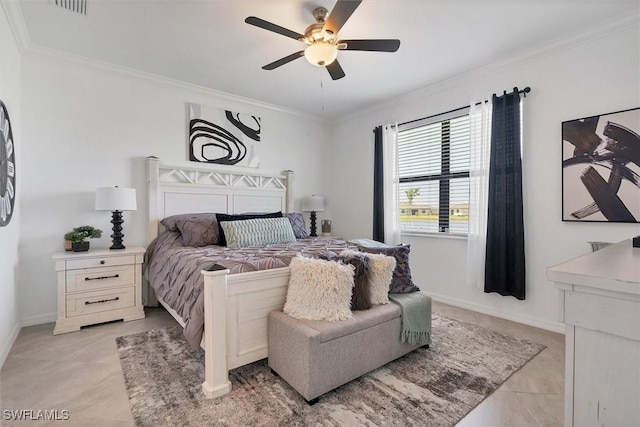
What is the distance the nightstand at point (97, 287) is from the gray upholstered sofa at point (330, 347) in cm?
183

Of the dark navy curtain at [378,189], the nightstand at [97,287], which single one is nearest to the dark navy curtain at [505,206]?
the dark navy curtain at [378,189]

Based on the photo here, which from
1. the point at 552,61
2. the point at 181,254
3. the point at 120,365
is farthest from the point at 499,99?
the point at 120,365

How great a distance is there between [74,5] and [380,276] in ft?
10.2

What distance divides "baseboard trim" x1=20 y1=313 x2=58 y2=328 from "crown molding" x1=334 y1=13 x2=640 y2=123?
4610mm

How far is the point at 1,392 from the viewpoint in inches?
70.5

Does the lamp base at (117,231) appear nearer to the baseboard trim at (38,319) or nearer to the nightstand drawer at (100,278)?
the nightstand drawer at (100,278)

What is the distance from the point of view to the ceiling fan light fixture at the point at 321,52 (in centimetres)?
217

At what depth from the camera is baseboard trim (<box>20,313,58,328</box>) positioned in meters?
2.81

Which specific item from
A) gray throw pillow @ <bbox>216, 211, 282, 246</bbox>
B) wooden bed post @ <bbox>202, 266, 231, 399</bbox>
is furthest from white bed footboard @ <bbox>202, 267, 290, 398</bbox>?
gray throw pillow @ <bbox>216, 211, 282, 246</bbox>

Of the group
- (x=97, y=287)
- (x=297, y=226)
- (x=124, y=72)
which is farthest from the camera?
(x=297, y=226)

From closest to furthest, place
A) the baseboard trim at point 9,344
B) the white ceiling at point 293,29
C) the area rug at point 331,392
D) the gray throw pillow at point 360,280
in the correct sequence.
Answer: the area rug at point 331,392 < the gray throw pillow at point 360,280 < the baseboard trim at point 9,344 < the white ceiling at point 293,29

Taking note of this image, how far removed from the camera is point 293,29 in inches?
98.6

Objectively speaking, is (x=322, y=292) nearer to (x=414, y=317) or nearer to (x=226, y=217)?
(x=414, y=317)

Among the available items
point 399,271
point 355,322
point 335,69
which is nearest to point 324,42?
point 335,69
